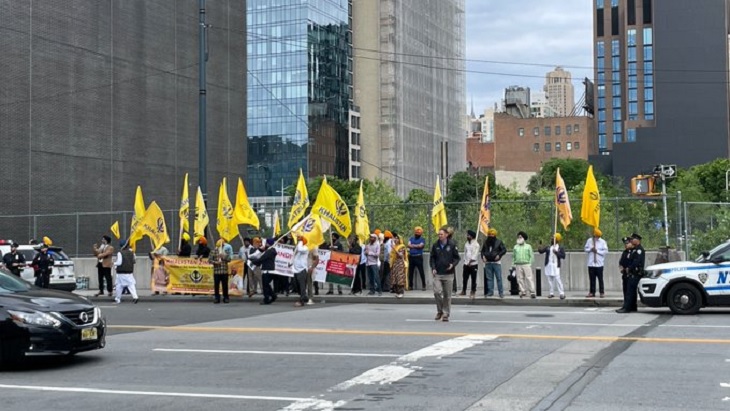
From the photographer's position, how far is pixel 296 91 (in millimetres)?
127812

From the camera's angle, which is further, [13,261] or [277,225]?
[277,225]

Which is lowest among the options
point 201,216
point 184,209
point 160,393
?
point 160,393

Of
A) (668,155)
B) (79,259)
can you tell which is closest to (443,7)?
(668,155)

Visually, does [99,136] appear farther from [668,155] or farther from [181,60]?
[668,155]

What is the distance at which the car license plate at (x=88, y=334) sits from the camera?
11.5 meters

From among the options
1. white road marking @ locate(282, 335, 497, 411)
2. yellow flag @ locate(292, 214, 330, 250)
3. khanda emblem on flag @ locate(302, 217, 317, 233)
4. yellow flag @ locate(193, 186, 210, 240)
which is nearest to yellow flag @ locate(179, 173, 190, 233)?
yellow flag @ locate(193, 186, 210, 240)

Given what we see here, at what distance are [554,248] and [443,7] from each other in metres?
121

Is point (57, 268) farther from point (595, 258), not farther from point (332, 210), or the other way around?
point (595, 258)

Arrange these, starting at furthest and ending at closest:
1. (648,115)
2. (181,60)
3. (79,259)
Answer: (648,115) < (181,60) < (79,259)

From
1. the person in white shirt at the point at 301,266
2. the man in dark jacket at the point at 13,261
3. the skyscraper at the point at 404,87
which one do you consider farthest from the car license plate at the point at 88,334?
the skyscraper at the point at 404,87

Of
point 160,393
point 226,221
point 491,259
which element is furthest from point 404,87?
point 160,393

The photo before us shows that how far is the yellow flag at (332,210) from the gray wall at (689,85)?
359 feet

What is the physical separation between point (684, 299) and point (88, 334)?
12.7 metres

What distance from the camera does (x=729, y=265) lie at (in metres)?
18.4
